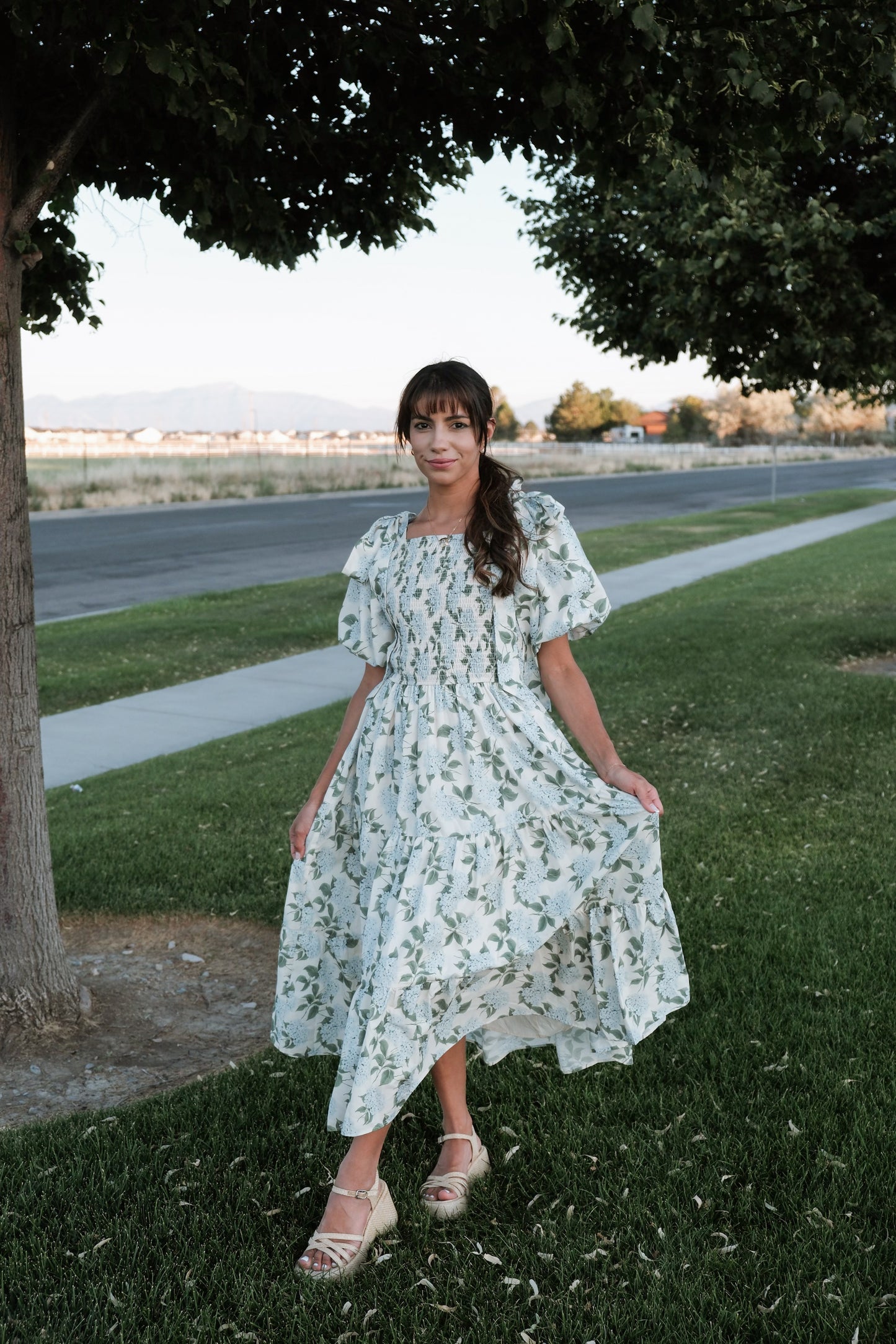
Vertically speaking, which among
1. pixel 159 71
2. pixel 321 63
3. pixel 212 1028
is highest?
pixel 321 63

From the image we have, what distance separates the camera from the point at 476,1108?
134 inches

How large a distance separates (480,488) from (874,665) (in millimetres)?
7530

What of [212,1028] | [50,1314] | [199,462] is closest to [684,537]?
[212,1028]

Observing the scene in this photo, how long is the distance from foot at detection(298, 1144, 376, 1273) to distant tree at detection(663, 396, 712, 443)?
9700 centimetres

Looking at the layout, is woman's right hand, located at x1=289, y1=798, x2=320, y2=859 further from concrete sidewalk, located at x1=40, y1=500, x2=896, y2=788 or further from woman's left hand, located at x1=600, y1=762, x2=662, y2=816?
concrete sidewalk, located at x1=40, y1=500, x2=896, y2=788

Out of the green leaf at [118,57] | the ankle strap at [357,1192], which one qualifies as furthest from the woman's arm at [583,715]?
the green leaf at [118,57]

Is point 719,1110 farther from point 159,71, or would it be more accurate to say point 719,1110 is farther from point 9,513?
point 159,71

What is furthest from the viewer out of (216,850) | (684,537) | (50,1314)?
(684,537)

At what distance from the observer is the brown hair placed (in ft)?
9.30

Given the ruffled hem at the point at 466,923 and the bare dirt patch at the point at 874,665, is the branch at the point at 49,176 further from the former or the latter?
the bare dirt patch at the point at 874,665

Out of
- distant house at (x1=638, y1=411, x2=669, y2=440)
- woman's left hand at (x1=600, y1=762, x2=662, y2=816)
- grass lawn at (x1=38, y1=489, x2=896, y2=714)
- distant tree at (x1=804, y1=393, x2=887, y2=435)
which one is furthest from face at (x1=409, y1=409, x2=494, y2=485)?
distant house at (x1=638, y1=411, x2=669, y2=440)

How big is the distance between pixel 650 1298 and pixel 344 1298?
2.03ft

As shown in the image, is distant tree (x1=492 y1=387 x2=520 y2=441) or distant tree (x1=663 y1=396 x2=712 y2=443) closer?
distant tree (x1=663 y1=396 x2=712 y2=443)

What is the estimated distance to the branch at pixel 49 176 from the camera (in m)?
3.66
